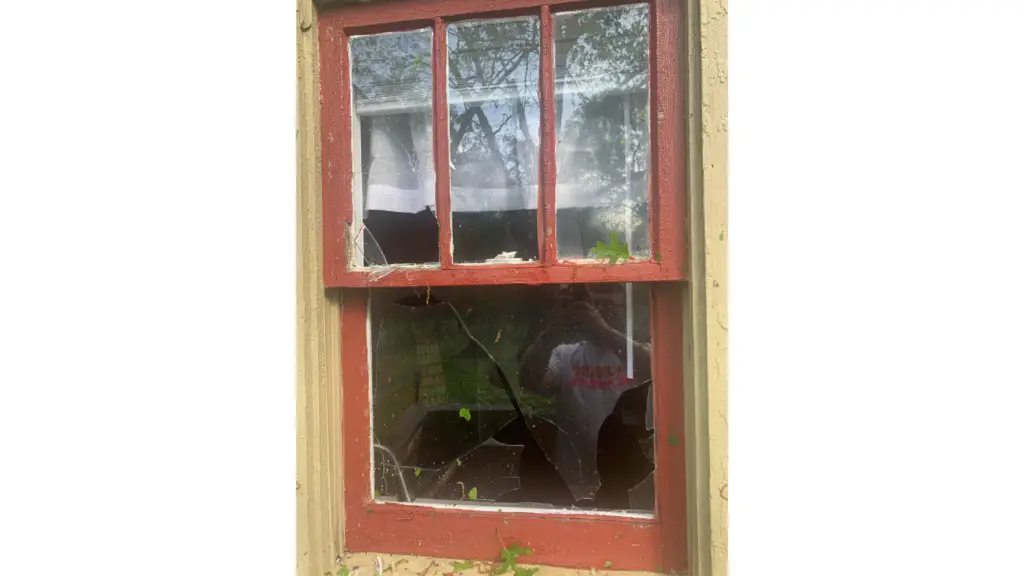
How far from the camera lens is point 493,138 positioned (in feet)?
4.86

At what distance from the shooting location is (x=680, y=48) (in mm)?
1317

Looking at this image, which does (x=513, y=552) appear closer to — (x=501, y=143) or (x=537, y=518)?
(x=537, y=518)

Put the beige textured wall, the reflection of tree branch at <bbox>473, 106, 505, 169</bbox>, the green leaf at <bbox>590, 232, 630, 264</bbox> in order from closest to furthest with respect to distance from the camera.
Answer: the beige textured wall
the green leaf at <bbox>590, 232, 630, 264</bbox>
the reflection of tree branch at <bbox>473, 106, 505, 169</bbox>

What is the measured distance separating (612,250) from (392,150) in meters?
0.70

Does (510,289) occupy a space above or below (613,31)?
below

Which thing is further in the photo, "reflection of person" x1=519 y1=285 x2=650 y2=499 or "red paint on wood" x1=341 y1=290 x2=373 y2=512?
"red paint on wood" x1=341 y1=290 x2=373 y2=512

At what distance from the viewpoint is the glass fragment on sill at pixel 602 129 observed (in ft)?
4.55

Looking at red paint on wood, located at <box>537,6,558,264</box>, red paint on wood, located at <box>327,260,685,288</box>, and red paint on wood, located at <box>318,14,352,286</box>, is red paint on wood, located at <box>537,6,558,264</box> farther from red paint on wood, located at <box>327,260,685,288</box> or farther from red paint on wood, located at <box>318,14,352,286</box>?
red paint on wood, located at <box>318,14,352,286</box>

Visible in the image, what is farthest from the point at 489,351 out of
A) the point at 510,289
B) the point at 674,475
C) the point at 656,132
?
the point at 656,132

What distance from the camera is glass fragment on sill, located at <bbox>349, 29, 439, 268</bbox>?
1.50m

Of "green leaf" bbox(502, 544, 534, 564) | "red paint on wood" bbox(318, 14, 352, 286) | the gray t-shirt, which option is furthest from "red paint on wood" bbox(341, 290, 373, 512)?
the gray t-shirt

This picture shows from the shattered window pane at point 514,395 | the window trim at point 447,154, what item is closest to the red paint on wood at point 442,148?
the window trim at point 447,154

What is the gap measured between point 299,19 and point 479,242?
79cm

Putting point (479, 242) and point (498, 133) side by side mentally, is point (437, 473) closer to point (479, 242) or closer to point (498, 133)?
point (479, 242)
